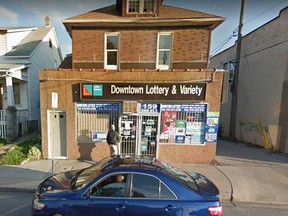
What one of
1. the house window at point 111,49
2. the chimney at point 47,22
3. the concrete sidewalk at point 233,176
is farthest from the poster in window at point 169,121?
the chimney at point 47,22

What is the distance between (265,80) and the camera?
12.5m

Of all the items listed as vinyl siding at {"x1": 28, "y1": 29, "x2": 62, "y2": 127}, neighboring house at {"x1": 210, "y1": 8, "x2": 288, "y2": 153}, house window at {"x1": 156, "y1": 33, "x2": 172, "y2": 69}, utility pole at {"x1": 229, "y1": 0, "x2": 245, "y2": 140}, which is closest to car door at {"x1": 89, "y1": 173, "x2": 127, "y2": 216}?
house window at {"x1": 156, "y1": 33, "x2": 172, "y2": 69}

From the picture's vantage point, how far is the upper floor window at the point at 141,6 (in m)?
8.96

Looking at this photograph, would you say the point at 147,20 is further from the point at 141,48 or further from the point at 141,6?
the point at 141,48

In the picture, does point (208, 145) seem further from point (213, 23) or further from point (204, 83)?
point (213, 23)

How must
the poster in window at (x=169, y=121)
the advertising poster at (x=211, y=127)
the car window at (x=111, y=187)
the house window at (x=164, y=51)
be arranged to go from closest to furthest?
the car window at (x=111, y=187)
the advertising poster at (x=211, y=127)
the poster in window at (x=169, y=121)
the house window at (x=164, y=51)

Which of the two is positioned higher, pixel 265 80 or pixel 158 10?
pixel 158 10

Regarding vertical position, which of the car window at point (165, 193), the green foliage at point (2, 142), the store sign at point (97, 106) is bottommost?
the green foliage at point (2, 142)

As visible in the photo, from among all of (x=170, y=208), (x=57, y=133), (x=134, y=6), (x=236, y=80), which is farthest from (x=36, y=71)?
(x=236, y=80)

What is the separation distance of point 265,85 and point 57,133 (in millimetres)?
13246

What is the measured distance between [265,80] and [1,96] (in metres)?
18.4

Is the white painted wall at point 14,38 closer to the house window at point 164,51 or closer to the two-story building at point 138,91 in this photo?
the two-story building at point 138,91

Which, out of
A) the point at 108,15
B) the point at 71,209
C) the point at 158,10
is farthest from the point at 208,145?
the point at 108,15

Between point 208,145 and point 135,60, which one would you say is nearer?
point 208,145
